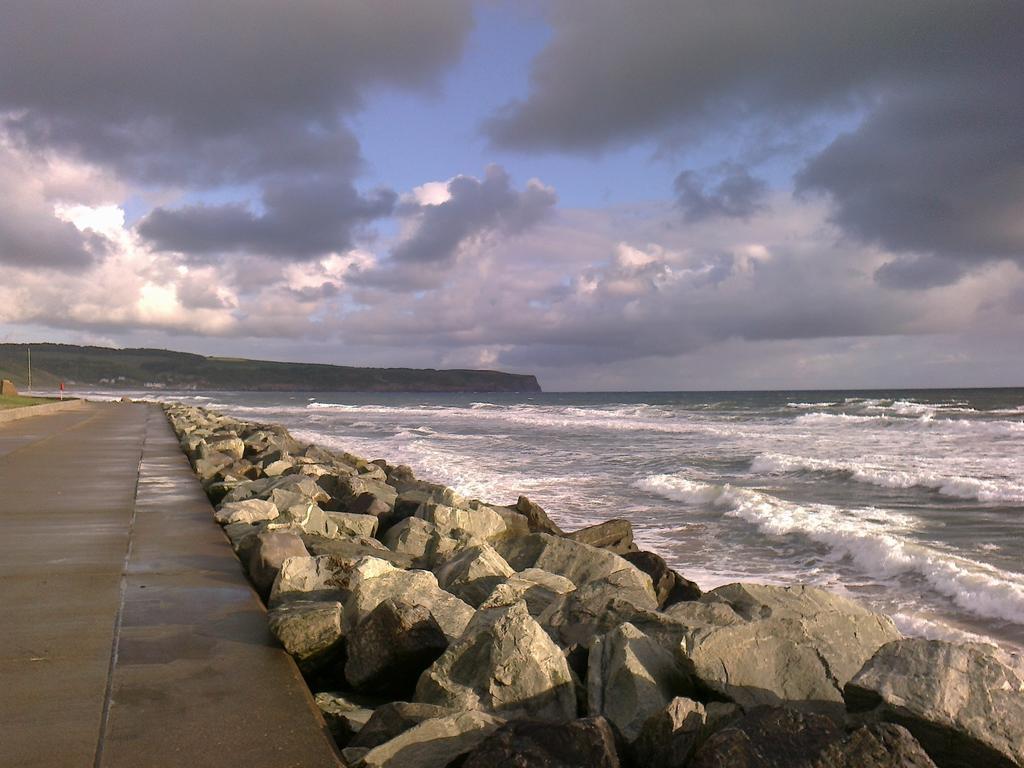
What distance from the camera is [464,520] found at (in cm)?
755

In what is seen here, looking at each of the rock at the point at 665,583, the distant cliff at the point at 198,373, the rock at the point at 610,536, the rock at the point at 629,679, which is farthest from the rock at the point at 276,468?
the distant cliff at the point at 198,373

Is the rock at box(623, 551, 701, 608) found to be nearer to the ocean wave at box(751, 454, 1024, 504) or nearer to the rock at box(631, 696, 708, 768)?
the rock at box(631, 696, 708, 768)

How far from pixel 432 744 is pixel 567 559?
12.3ft

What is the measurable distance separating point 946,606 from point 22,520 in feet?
26.2

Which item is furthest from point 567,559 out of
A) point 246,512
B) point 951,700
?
point 951,700

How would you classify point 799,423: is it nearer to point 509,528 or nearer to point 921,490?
point 921,490

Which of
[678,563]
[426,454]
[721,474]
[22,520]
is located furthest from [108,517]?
[426,454]

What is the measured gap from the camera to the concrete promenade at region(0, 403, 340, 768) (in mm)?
2807

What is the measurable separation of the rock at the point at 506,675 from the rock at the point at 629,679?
0.14 meters

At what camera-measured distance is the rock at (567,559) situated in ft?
20.3

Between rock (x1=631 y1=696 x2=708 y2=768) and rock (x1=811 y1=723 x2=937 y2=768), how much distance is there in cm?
46

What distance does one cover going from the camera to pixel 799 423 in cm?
3784

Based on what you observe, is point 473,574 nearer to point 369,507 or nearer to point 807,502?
point 369,507

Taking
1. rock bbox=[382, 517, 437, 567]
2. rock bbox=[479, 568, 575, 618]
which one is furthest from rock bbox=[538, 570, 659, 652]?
rock bbox=[382, 517, 437, 567]
